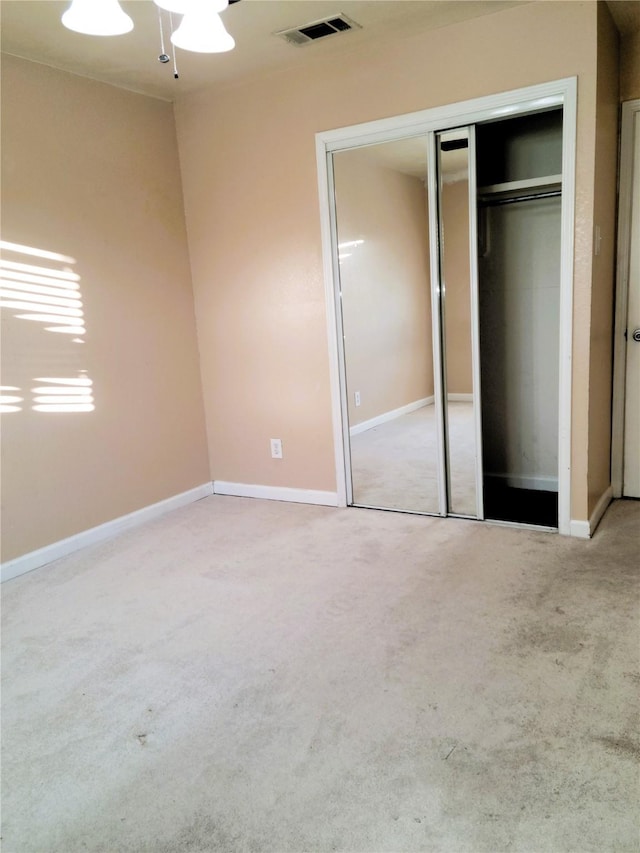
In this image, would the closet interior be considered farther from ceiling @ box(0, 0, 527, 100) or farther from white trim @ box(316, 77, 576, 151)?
ceiling @ box(0, 0, 527, 100)

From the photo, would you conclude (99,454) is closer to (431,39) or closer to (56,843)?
(56,843)

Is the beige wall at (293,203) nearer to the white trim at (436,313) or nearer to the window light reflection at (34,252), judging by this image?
the white trim at (436,313)

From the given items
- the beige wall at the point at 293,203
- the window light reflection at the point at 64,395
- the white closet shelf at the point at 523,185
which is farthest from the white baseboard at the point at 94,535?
the white closet shelf at the point at 523,185

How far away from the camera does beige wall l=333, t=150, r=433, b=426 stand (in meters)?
3.43

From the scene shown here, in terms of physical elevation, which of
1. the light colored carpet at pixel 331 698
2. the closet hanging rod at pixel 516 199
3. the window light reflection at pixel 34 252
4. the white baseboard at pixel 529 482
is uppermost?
the closet hanging rod at pixel 516 199

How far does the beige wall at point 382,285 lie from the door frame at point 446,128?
0.32ft

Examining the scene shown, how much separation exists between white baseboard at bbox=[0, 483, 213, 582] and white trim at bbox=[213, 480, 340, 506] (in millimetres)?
115

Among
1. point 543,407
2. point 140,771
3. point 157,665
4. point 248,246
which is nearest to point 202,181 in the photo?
point 248,246

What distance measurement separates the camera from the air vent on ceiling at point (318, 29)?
9.31ft

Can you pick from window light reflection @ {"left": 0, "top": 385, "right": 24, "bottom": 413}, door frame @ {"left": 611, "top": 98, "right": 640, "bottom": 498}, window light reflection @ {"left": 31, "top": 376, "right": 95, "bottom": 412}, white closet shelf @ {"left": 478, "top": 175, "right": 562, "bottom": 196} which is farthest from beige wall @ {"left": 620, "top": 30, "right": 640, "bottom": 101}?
window light reflection @ {"left": 0, "top": 385, "right": 24, "bottom": 413}

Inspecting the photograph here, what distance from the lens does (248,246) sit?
3775 millimetres

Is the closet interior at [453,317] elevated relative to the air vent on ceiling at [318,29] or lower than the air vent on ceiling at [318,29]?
lower

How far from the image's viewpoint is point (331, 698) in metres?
1.94

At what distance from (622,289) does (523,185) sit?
0.83 meters
